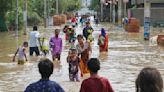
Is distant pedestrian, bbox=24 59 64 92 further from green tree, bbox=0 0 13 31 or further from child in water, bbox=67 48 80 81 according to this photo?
green tree, bbox=0 0 13 31

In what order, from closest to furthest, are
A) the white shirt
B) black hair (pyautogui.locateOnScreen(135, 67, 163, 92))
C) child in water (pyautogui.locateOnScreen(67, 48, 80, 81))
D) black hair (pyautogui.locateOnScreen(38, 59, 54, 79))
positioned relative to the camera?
black hair (pyautogui.locateOnScreen(135, 67, 163, 92)), black hair (pyautogui.locateOnScreen(38, 59, 54, 79)), child in water (pyautogui.locateOnScreen(67, 48, 80, 81)), the white shirt

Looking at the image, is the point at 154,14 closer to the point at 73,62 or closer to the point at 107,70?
the point at 107,70

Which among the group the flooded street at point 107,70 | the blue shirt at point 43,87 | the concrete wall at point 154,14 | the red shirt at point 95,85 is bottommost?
the concrete wall at point 154,14

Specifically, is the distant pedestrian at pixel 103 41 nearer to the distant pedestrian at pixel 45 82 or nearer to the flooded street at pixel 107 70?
the flooded street at pixel 107 70

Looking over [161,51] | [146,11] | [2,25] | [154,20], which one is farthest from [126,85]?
[154,20]

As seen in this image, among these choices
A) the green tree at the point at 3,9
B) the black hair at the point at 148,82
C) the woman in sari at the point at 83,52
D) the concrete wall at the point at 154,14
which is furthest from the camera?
the concrete wall at the point at 154,14

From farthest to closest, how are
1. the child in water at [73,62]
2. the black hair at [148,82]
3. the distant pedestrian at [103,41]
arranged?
the distant pedestrian at [103,41] → the child in water at [73,62] → the black hair at [148,82]

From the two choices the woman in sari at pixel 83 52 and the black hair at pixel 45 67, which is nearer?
the black hair at pixel 45 67

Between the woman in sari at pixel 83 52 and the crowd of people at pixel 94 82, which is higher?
the crowd of people at pixel 94 82

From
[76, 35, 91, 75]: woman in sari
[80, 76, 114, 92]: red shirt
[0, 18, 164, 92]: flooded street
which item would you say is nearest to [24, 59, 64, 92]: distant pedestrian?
[80, 76, 114, 92]: red shirt

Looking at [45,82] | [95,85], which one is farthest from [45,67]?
[95,85]

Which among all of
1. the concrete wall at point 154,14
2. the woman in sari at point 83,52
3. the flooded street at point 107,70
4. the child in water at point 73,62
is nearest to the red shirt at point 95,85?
the flooded street at point 107,70

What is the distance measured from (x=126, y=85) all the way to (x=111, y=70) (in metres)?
3.66

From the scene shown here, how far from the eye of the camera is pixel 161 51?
86.4ft
